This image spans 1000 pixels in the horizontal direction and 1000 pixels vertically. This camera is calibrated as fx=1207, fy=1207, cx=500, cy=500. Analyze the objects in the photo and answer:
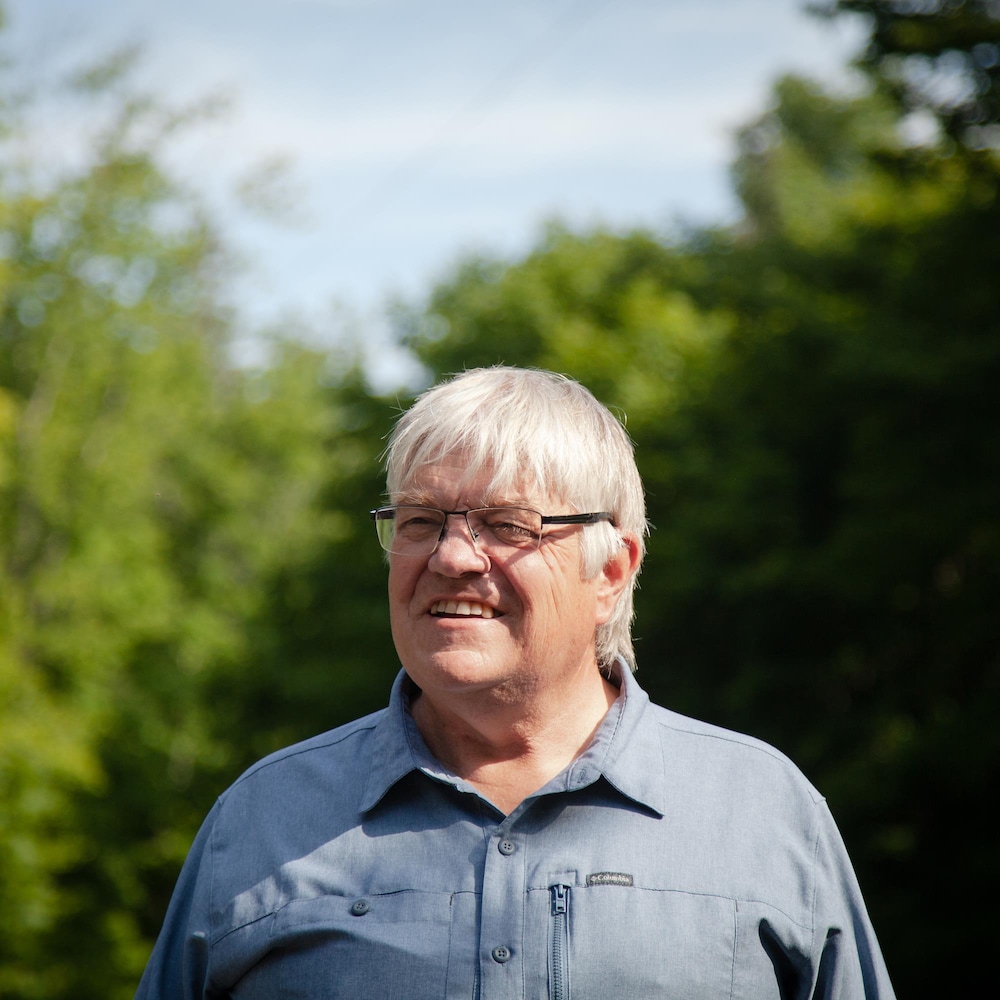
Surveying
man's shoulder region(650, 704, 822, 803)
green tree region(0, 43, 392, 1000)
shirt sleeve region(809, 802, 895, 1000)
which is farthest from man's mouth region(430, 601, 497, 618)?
green tree region(0, 43, 392, 1000)

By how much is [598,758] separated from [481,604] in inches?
12.4

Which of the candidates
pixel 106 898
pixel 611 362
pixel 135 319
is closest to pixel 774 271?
pixel 611 362

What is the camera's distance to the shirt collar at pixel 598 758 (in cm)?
195

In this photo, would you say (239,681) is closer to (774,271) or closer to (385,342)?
(385,342)

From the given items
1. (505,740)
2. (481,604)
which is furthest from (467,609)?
(505,740)

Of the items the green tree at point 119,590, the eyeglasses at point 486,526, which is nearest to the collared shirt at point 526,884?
the eyeglasses at point 486,526

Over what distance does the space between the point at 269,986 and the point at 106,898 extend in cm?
2193

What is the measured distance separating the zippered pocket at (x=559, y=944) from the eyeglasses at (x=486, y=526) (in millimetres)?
539

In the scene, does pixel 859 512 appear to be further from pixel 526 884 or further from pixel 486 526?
pixel 526 884

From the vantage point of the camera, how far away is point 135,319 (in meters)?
21.2

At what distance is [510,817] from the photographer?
6.26 ft

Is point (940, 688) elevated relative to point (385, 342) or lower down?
lower down

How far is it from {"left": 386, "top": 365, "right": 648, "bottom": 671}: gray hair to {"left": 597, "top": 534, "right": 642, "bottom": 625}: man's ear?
2cm

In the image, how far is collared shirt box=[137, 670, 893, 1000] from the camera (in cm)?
182
